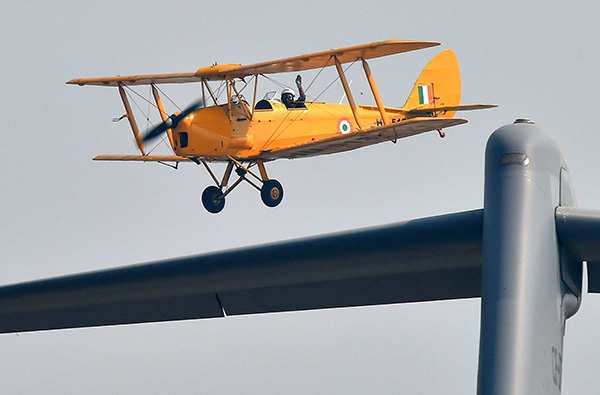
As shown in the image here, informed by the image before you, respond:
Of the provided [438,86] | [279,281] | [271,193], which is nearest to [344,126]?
[271,193]

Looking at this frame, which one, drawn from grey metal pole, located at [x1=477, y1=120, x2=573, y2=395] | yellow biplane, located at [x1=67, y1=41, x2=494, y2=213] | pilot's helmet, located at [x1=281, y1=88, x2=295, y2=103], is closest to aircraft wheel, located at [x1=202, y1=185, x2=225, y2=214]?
yellow biplane, located at [x1=67, y1=41, x2=494, y2=213]

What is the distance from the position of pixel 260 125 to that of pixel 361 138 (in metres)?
3.06

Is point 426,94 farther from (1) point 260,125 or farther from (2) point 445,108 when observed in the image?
(1) point 260,125

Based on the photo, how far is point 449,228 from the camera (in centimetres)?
426

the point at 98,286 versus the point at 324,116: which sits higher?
the point at 324,116

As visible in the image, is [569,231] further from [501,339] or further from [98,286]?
[98,286]

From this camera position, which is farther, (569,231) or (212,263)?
(212,263)

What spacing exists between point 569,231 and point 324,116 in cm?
3663

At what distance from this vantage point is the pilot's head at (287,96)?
39906 millimetres

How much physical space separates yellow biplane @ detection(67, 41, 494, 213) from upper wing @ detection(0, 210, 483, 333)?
1268 inches

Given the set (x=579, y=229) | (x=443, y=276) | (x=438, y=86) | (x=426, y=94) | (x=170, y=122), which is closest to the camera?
(x=579, y=229)

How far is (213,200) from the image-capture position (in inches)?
1537

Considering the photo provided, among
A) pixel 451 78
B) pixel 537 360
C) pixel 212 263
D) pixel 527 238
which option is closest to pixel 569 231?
pixel 527 238

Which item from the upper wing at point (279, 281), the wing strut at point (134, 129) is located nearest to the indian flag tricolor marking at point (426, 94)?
the wing strut at point (134, 129)
